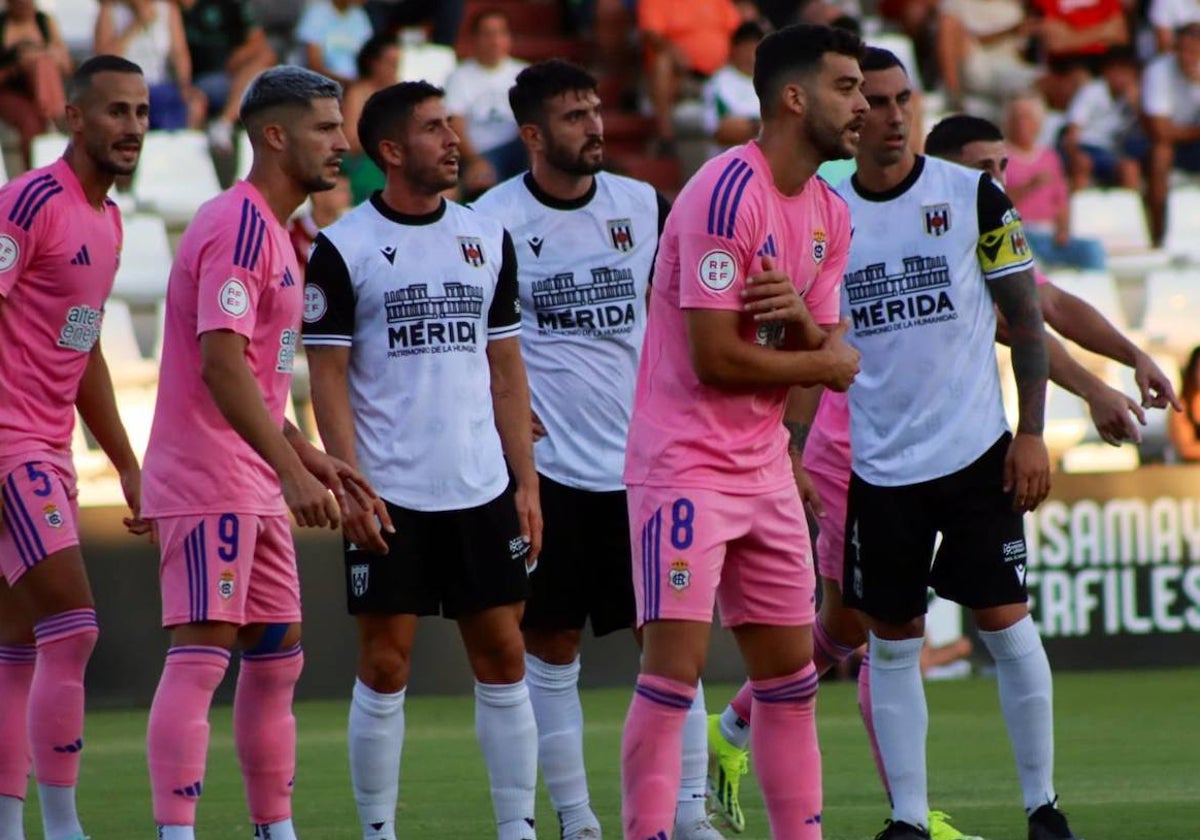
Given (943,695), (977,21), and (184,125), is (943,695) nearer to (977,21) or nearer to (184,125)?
(184,125)

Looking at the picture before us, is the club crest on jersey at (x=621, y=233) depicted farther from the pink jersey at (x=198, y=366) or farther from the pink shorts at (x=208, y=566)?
the pink shorts at (x=208, y=566)

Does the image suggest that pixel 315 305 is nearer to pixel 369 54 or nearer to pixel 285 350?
pixel 285 350

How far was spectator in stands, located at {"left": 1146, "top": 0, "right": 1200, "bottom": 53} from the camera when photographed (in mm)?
18047

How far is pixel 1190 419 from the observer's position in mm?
13234

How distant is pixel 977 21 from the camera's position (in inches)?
722

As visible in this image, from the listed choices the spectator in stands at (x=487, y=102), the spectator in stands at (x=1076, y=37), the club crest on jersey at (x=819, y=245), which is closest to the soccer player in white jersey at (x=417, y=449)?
the club crest on jersey at (x=819, y=245)

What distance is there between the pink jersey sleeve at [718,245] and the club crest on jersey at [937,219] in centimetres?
141

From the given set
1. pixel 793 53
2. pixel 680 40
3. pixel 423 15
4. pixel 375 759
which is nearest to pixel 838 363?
pixel 793 53

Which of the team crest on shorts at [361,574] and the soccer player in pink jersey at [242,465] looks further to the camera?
the team crest on shorts at [361,574]

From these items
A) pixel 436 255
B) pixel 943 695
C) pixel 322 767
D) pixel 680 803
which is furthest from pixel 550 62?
pixel 943 695

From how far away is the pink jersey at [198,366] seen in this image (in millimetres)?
6152

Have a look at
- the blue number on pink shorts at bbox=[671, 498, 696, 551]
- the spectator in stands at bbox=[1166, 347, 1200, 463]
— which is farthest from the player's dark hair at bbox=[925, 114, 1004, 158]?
the spectator in stands at bbox=[1166, 347, 1200, 463]

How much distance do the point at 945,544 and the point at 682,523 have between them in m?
1.55

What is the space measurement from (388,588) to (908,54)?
1216 centimetres
